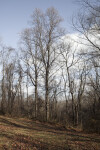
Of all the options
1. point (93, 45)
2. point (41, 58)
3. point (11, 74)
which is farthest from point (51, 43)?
point (11, 74)

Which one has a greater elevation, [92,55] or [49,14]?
[49,14]

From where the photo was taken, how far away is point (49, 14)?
53.7 ft

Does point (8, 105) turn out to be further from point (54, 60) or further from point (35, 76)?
point (54, 60)

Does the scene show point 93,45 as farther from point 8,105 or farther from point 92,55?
point 8,105

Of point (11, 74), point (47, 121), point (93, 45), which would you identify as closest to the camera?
point (93, 45)

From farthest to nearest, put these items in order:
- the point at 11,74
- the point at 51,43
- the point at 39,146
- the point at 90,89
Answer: the point at 90,89 < the point at 11,74 < the point at 51,43 < the point at 39,146

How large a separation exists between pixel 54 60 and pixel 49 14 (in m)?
5.98

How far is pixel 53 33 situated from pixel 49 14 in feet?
8.55

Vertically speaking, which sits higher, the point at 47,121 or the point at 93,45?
the point at 93,45

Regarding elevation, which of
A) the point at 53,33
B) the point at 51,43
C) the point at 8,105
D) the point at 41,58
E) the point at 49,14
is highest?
the point at 49,14

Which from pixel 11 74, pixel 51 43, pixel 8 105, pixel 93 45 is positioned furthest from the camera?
pixel 11 74

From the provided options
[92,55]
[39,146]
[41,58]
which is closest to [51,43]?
[41,58]

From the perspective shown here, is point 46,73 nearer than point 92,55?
No

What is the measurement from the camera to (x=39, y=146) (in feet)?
19.4
